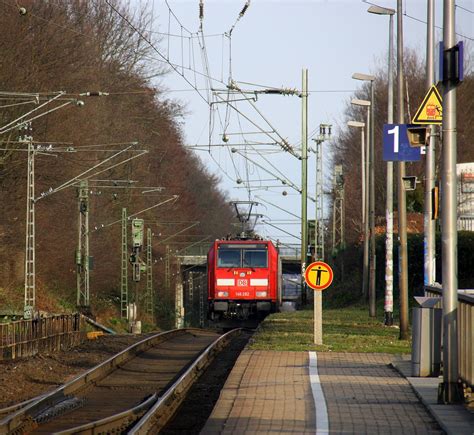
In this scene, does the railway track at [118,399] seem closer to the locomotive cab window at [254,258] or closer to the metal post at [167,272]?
the locomotive cab window at [254,258]

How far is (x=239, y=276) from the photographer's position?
4419 centimetres

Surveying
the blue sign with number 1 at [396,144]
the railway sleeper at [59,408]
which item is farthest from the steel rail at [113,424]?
the blue sign with number 1 at [396,144]

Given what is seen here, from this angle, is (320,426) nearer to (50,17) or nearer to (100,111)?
(50,17)

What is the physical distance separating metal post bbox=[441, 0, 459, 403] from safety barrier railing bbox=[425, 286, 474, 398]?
13 cm

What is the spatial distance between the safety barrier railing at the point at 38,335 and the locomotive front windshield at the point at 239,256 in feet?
37.3

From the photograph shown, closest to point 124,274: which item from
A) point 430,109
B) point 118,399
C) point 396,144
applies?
point 396,144

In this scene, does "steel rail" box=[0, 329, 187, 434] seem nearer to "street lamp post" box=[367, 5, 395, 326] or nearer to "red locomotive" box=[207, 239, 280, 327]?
"street lamp post" box=[367, 5, 395, 326]

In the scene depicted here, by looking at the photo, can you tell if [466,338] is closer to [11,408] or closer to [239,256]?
[11,408]

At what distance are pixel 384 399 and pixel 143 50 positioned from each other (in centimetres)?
5099

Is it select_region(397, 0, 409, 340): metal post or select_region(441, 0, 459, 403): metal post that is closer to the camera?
select_region(441, 0, 459, 403): metal post

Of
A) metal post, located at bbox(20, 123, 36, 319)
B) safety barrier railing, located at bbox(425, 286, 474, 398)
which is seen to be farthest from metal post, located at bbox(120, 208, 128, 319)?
safety barrier railing, located at bbox(425, 286, 474, 398)

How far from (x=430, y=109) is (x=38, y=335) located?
37.9ft

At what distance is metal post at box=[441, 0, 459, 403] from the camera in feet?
49.5

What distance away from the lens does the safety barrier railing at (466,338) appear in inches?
573
